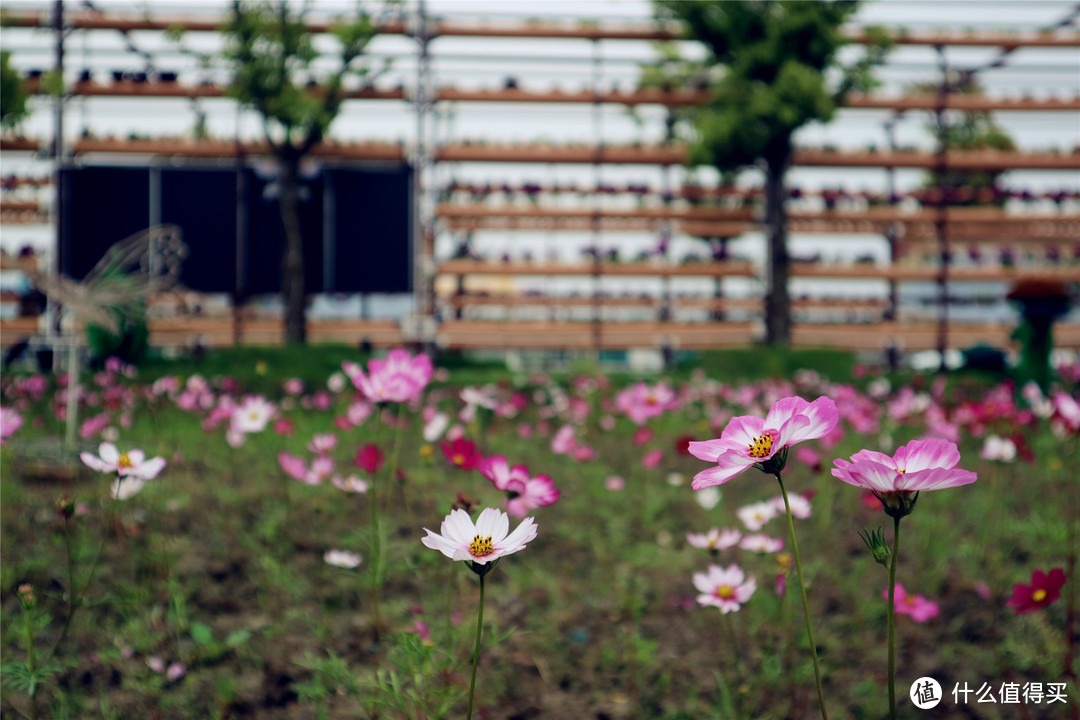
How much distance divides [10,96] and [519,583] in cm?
864

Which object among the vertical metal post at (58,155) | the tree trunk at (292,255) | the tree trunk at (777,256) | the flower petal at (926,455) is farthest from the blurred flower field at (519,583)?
the vertical metal post at (58,155)

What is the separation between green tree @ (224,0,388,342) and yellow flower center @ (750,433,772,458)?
738 centimetres

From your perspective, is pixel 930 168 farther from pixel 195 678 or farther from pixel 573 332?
pixel 195 678

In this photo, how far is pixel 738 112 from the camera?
25.3 feet

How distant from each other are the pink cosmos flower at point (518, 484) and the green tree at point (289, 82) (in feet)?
23.2

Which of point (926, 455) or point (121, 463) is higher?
point (926, 455)

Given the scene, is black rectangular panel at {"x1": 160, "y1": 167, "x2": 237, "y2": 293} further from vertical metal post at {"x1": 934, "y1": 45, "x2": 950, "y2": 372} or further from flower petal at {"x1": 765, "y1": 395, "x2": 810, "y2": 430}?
flower petal at {"x1": 765, "y1": 395, "x2": 810, "y2": 430}

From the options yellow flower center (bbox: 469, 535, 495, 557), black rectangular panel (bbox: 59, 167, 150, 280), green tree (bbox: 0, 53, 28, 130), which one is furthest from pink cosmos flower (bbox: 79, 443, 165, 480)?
black rectangular panel (bbox: 59, 167, 150, 280)

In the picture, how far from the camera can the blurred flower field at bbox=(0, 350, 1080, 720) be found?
977 mm

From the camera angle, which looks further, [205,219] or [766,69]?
[205,219]

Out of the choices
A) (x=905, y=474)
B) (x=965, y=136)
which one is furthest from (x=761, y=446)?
(x=965, y=136)

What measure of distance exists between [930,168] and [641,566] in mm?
8862

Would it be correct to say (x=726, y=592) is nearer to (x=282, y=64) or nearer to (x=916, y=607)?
(x=916, y=607)

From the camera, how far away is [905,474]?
1.77 feet
